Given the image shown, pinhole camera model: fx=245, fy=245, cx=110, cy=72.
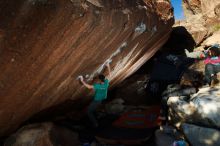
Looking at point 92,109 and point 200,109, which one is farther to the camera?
point 92,109

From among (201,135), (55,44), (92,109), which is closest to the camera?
(55,44)

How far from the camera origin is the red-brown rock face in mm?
3781

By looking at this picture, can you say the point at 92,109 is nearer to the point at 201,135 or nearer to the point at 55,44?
the point at 201,135

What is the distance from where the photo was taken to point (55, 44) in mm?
4449

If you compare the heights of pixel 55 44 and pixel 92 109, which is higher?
pixel 55 44

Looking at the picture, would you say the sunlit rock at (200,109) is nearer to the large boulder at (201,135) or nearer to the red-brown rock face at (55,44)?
the large boulder at (201,135)

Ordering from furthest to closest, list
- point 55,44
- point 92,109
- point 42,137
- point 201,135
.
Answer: point 92,109, point 42,137, point 201,135, point 55,44

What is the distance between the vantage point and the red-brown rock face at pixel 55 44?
378 cm

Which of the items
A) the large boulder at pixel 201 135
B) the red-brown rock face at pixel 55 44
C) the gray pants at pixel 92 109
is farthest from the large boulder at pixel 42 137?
the large boulder at pixel 201 135

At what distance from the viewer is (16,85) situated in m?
4.79

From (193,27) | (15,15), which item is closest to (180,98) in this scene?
(15,15)

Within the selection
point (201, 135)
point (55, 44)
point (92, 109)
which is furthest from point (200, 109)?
point (55, 44)

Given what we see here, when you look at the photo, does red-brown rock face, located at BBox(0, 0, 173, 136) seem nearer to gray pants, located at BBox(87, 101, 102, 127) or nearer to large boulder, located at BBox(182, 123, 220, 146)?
gray pants, located at BBox(87, 101, 102, 127)

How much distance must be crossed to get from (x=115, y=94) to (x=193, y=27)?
769 centimetres
